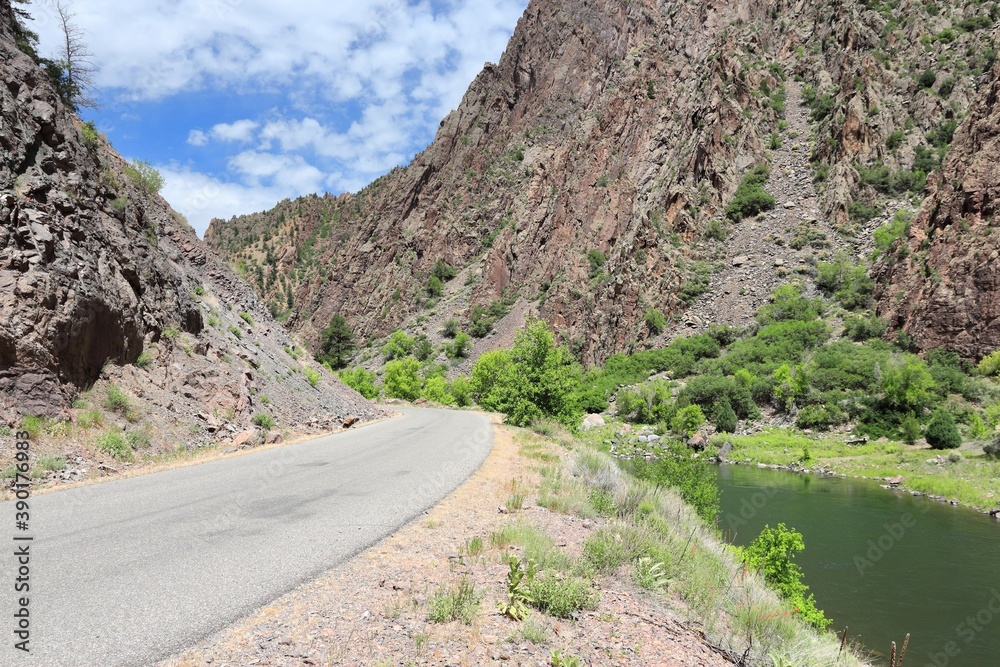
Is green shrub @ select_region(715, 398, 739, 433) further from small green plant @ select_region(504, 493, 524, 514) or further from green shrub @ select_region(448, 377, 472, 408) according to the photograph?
small green plant @ select_region(504, 493, 524, 514)

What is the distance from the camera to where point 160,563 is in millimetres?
5488

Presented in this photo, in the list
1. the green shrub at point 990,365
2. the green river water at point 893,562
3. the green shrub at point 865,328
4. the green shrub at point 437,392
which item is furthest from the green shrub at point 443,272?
the green river water at point 893,562

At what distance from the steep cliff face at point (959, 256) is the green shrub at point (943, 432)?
343 inches

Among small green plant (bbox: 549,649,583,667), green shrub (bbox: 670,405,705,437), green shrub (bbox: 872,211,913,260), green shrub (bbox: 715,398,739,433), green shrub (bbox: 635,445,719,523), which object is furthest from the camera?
green shrub (bbox: 872,211,913,260)

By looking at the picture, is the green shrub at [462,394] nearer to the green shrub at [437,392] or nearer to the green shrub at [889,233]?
the green shrub at [437,392]

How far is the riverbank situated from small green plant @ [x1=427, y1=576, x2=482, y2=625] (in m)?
15.1

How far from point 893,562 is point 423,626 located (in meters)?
16.7

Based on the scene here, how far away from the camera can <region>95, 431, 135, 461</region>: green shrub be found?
11.8 meters

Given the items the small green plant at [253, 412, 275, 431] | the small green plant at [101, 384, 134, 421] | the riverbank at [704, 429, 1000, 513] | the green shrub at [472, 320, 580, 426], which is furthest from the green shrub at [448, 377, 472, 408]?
the small green plant at [101, 384, 134, 421]

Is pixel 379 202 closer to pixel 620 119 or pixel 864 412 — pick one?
pixel 620 119

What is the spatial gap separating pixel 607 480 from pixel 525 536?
6.67m

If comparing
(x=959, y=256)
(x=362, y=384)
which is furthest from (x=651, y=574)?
(x=362, y=384)

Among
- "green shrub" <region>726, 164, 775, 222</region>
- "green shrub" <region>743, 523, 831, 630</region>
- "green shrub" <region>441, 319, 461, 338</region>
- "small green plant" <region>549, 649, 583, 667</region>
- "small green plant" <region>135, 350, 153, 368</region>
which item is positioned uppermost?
"green shrub" <region>726, 164, 775, 222</region>

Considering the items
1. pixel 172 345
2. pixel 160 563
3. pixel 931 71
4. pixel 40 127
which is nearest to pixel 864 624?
pixel 160 563
